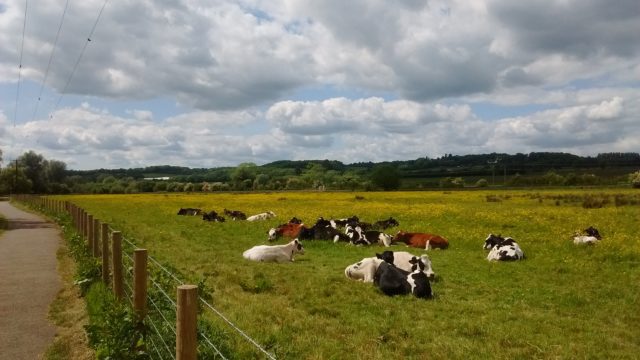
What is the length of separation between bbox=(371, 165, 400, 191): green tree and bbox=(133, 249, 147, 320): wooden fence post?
94766 mm

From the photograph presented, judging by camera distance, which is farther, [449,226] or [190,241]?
[449,226]

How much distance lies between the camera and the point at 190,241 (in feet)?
69.1

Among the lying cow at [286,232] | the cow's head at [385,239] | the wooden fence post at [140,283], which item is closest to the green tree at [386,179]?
the lying cow at [286,232]

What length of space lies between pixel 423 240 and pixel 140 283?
43.6 ft

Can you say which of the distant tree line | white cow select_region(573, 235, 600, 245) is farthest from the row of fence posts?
the distant tree line

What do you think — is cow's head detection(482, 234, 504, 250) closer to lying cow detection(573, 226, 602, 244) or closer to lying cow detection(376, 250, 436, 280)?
lying cow detection(573, 226, 602, 244)

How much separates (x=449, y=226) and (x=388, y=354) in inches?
710

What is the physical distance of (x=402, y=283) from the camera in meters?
11.3

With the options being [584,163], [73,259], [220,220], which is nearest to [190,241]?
[73,259]

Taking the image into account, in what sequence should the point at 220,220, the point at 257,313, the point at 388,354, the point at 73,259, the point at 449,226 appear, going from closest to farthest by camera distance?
the point at 388,354 < the point at 257,313 < the point at 73,259 < the point at 449,226 < the point at 220,220

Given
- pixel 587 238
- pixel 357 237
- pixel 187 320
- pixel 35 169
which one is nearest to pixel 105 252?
pixel 187 320

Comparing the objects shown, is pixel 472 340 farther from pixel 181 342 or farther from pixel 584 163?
pixel 584 163

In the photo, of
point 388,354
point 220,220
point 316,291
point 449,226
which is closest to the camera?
point 388,354

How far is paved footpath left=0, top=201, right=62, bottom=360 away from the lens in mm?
8171
